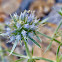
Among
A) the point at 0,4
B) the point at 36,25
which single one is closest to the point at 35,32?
the point at 36,25

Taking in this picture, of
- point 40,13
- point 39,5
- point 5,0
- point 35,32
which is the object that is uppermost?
point 5,0

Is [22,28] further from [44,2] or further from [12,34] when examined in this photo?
[44,2]

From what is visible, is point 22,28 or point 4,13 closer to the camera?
point 22,28

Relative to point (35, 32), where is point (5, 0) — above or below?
above

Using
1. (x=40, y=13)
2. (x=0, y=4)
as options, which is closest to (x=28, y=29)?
(x=40, y=13)

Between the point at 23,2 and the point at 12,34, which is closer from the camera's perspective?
the point at 12,34

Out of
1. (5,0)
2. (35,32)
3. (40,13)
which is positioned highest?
(5,0)

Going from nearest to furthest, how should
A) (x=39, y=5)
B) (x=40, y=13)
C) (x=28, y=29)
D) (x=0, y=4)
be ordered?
(x=28, y=29) → (x=40, y=13) → (x=39, y=5) → (x=0, y=4)

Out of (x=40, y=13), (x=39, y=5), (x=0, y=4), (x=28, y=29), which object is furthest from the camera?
(x=0, y=4)

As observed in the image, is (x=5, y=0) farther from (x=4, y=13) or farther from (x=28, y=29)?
(x=28, y=29)
